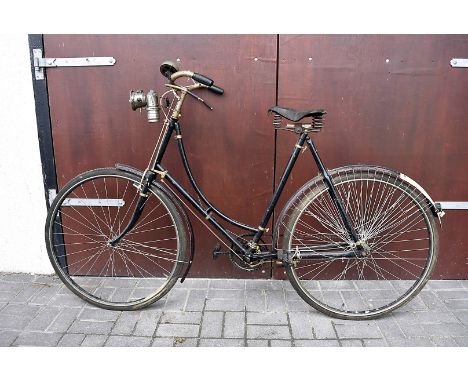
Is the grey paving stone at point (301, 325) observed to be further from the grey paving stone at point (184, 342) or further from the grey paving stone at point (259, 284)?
the grey paving stone at point (184, 342)

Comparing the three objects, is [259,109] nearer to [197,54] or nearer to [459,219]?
[197,54]

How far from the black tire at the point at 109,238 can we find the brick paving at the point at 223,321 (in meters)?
0.23

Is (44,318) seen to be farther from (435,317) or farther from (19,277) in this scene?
(435,317)

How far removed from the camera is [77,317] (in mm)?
3006

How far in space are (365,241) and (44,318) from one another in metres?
2.35

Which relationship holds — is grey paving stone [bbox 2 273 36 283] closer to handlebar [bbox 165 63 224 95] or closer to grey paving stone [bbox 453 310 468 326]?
handlebar [bbox 165 63 224 95]

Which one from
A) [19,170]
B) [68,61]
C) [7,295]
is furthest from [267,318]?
[68,61]

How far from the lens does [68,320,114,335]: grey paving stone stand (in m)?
2.86

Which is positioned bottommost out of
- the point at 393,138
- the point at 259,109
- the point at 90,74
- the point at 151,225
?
the point at 151,225

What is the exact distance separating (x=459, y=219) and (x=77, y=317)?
10.0 ft

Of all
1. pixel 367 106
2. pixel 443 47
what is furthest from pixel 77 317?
pixel 443 47

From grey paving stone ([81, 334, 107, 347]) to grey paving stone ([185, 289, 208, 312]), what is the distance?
0.62m

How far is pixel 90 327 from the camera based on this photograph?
9.51ft

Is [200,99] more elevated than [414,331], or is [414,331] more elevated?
[200,99]
